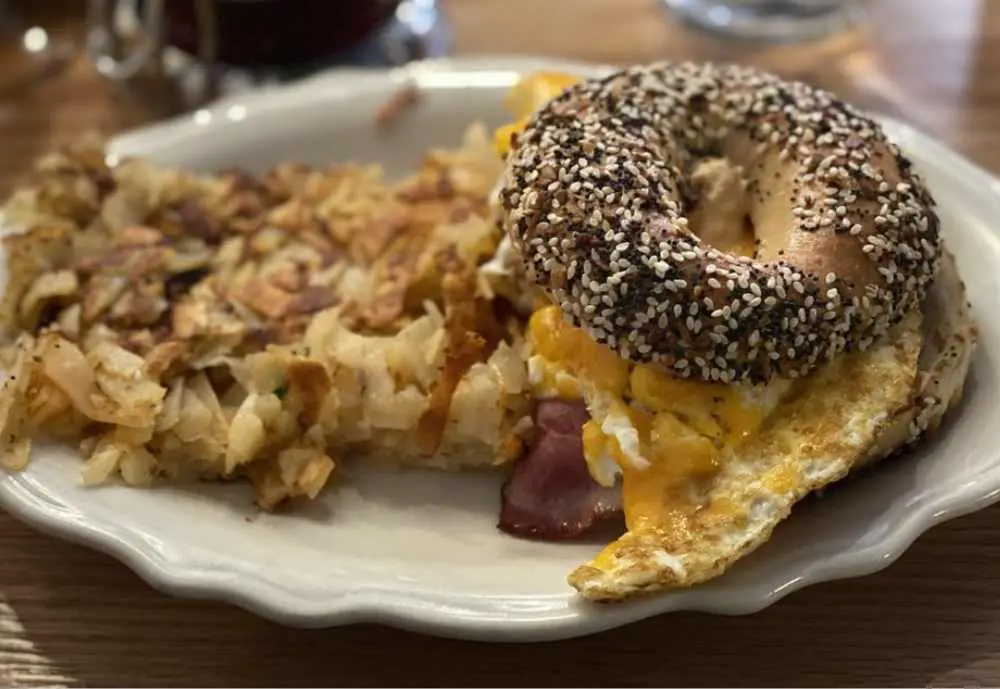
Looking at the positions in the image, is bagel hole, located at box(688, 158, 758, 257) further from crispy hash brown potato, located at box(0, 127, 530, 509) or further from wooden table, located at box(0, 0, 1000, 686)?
wooden table, located at box(0, 0, 1000, 686)

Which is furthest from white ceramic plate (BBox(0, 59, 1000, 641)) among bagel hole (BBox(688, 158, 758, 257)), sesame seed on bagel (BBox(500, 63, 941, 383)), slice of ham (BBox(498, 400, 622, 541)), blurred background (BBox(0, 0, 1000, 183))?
blurred background (BBox(0, 0, 1000, 183))

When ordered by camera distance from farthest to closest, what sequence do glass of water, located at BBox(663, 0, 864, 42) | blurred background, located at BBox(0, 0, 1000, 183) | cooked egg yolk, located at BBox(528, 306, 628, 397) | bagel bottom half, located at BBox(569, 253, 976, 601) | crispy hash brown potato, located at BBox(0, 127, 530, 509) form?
glass of water, located at BBox(663, 0, 864, 42), blurred background, located at BBox(0, 0, 1000, 183), crispy hash brown potato, located at BBox(0, 127, 530, 509), cooked egg yolk, located at BBox(528, 306, 628, 397), bagel bottom half, located at BBox(569, 253, 976, 601)

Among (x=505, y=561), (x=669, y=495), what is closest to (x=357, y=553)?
(x=505, y=561)

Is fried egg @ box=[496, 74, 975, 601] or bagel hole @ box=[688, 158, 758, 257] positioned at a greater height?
bagel hole @ box=[688, 158, 758, 257]

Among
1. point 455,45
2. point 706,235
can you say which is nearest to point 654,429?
point 706,235

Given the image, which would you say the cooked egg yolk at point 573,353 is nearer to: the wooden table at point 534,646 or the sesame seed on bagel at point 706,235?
the sesame seed on bagel at point 706,235

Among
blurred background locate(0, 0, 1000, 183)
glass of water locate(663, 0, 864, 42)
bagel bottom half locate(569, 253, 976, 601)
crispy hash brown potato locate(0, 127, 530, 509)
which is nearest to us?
bagel bottom half locate(569, 253, 976, 601)

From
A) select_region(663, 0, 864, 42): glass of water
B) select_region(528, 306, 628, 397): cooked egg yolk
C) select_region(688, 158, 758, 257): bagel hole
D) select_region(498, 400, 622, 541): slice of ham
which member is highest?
select_region(688, 158, 758, 257): bagel hole

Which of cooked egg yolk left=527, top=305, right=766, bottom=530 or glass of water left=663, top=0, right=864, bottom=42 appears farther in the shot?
glass of water left=663, top=0, right=864, bottom=42
